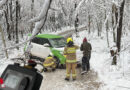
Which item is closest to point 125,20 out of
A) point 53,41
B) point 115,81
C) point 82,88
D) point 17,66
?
point 53,41

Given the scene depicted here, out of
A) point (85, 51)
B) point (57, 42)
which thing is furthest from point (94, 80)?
point (57, 42)

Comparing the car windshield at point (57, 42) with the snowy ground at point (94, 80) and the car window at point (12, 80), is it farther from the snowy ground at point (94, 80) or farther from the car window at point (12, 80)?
the car window at point (12, 80)

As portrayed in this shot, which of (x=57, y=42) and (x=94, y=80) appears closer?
(x=94, y=80)

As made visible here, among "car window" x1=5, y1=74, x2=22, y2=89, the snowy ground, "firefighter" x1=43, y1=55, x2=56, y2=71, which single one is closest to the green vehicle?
"firefighter" x1=43, y1=55, x2=56, y2=71

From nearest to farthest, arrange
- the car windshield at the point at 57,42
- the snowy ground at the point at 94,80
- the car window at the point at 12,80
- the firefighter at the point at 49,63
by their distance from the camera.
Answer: the car window at the point at 12,80 → the snowy ground at the point at 94,80 → the firefighter at the point at 49,63 → the car windshield at the point at 57,42

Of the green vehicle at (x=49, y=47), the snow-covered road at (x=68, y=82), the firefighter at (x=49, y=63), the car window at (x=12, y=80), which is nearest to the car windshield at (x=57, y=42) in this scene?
the green vehicle at (x=49, y=47)

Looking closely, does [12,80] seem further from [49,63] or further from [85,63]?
→ [85,63]

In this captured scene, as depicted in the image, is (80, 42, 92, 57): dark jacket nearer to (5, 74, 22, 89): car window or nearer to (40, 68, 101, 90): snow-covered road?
(40, 68, 101, 90): snow-covered road

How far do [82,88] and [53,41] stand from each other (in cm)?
388

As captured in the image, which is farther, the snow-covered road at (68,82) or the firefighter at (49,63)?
the firefighter at (49,63)

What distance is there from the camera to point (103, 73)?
8508 millimetres

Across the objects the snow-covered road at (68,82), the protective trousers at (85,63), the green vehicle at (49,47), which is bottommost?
the snow-covered road at (68,82)

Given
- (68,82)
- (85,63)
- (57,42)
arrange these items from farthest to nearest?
(57,42) < (85,63) < (68,82)

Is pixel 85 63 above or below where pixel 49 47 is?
below
